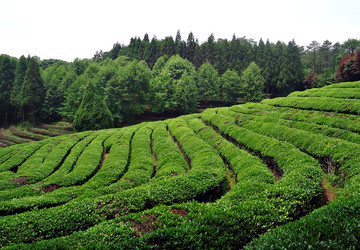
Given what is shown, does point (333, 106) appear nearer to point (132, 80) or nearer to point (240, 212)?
point (240, 212)

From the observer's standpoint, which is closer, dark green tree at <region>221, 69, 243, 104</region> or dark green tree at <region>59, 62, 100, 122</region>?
dark green tree at <region>59, 62, 100, 122</region>

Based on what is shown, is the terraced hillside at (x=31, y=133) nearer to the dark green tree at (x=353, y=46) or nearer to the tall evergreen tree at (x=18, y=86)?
the tall evergreen tree at (x=18, y=86)

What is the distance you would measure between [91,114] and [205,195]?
3433 centimetres

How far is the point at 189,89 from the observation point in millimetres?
58312

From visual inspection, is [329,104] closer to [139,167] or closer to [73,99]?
[139,167]

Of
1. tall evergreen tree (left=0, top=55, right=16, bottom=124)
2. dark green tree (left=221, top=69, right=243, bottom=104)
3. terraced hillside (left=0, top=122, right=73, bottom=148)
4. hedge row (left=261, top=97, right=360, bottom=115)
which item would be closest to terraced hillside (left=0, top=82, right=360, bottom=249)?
hedge row (left=261, top=97, right=360, bottom=115)

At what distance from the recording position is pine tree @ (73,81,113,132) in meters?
40.2

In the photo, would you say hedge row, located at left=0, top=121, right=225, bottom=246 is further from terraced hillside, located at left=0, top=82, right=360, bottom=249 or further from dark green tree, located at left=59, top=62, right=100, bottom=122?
dark green tree, located at left=59, top=62, right=100, bottom=122

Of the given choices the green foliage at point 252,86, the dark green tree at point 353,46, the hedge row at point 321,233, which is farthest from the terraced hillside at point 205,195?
the dark green tree at point 353,46

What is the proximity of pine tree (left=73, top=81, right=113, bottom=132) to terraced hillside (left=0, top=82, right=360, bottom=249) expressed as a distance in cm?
1535

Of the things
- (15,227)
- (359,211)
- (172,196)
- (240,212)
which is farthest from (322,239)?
(15,227)

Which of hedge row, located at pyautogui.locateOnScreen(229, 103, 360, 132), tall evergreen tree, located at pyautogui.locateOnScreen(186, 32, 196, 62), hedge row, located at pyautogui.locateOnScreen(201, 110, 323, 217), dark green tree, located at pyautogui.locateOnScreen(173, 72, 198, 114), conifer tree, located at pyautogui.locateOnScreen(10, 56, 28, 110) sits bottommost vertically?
hedge row, located at pyautogui.locateOnScreen(201, 110, 323, 217)

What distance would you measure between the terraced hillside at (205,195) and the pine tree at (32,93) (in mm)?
38324

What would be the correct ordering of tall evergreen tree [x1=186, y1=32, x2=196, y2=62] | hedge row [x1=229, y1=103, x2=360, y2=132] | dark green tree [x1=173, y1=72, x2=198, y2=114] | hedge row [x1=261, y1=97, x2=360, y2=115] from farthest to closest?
1. tall evergreen tree [x1=186, y1=32, x2=196, y2=62]
2. dark green tree [x1=173, y1=72, x2=198, y2=114]
3. hedge row [x1=261, y1=97, x2=360, y2=115]
4. hedge row [x1=229, y1=103, x2=360, y2=132]
